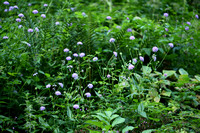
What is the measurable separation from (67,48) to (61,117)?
0.96 m

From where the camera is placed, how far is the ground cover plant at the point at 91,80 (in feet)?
6.63

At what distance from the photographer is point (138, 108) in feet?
6.55

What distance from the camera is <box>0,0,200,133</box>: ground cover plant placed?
202cm

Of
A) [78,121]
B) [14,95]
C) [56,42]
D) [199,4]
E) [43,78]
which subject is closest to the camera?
[78,121]

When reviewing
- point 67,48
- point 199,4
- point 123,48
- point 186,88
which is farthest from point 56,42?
point 199,4

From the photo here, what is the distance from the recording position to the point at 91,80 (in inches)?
106

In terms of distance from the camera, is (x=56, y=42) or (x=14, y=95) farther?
(x=56, y=42)

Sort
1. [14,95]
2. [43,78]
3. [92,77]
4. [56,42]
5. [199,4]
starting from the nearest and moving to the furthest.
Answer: [14,95] → [43,78] → [92,77] → [56,42] → [199,4]

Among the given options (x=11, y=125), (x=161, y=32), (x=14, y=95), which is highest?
(x=161, y=32)

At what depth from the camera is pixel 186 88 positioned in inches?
96.0

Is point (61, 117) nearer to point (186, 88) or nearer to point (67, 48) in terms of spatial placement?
point (67, 48)

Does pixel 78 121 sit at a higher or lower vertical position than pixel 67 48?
lower

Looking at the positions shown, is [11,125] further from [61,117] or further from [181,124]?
[181,124]

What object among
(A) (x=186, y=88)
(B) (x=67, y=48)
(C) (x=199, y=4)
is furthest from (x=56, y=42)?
(C) (x=199, y=4)
